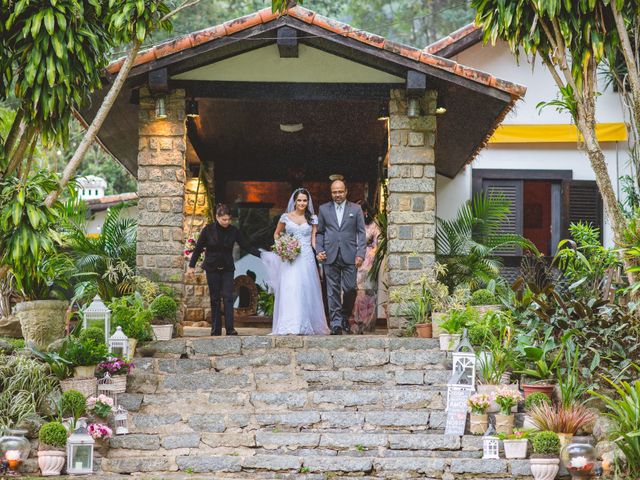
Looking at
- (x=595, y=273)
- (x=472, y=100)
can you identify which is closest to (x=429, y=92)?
(x=472, y=100)

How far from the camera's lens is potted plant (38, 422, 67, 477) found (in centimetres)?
870

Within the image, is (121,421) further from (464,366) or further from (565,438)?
(565,438)

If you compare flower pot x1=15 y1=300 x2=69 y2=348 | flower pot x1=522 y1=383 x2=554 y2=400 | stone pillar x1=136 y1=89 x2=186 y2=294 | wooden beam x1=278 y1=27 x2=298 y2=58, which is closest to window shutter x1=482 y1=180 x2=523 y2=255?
wooden beam x1=278 y1=27 x2=298 y2=58

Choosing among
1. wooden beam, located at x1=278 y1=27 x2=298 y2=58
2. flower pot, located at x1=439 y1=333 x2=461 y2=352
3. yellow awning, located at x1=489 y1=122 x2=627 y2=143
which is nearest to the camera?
flower pot, located at x1=439 y1=333 x2=461 y2=352

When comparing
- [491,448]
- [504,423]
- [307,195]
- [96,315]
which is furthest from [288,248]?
[491,448]

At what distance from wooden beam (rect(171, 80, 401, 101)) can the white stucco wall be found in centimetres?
477

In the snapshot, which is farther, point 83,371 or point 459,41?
point 459,41

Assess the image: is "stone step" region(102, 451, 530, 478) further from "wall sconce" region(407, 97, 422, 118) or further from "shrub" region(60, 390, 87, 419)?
"wall sconce" region(407, 97, 422, 118)

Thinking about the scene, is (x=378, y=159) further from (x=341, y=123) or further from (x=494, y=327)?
(x=494, y=327)

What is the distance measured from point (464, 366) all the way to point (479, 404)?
659 millimetres

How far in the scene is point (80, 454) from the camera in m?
8.72

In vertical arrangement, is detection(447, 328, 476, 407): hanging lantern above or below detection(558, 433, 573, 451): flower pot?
above

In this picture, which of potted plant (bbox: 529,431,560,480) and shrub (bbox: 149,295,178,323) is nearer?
potted plant (bbox: 529,431,560,480)

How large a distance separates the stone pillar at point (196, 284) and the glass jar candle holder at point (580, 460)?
8.38 meters
